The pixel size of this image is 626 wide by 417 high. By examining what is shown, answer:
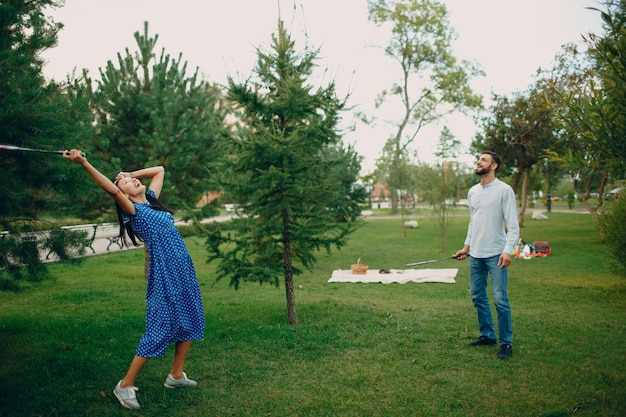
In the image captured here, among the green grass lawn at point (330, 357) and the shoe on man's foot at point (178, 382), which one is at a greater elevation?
the shoe on man's foot at point (178, 382)

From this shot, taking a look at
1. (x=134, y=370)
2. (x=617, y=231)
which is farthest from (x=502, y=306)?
(x=617, y=231)

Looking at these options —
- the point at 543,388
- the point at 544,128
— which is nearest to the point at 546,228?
the point at 544,128

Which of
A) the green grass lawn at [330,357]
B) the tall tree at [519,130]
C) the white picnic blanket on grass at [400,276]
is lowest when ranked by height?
the white picnic blanket on grass at [400,276]

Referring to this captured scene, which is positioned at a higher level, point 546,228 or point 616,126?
point 616,126

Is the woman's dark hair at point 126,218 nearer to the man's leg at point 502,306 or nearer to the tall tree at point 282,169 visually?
the tall tree at point 282,169

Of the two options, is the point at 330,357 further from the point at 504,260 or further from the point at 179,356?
the point at 504,260

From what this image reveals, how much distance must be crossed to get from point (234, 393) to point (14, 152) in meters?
2.93

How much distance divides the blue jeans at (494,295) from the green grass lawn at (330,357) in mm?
257

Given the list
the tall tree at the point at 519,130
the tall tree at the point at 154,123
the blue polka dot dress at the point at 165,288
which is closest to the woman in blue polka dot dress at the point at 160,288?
the blue polka dot dress at the point at 165,288

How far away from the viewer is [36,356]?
4996 mm

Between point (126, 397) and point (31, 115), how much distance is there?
2.54 meters

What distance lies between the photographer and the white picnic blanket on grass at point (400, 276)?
1128 centimetres

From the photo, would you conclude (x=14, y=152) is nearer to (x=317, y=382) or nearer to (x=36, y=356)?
(x=36, y=356)

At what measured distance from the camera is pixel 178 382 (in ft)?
14.1
